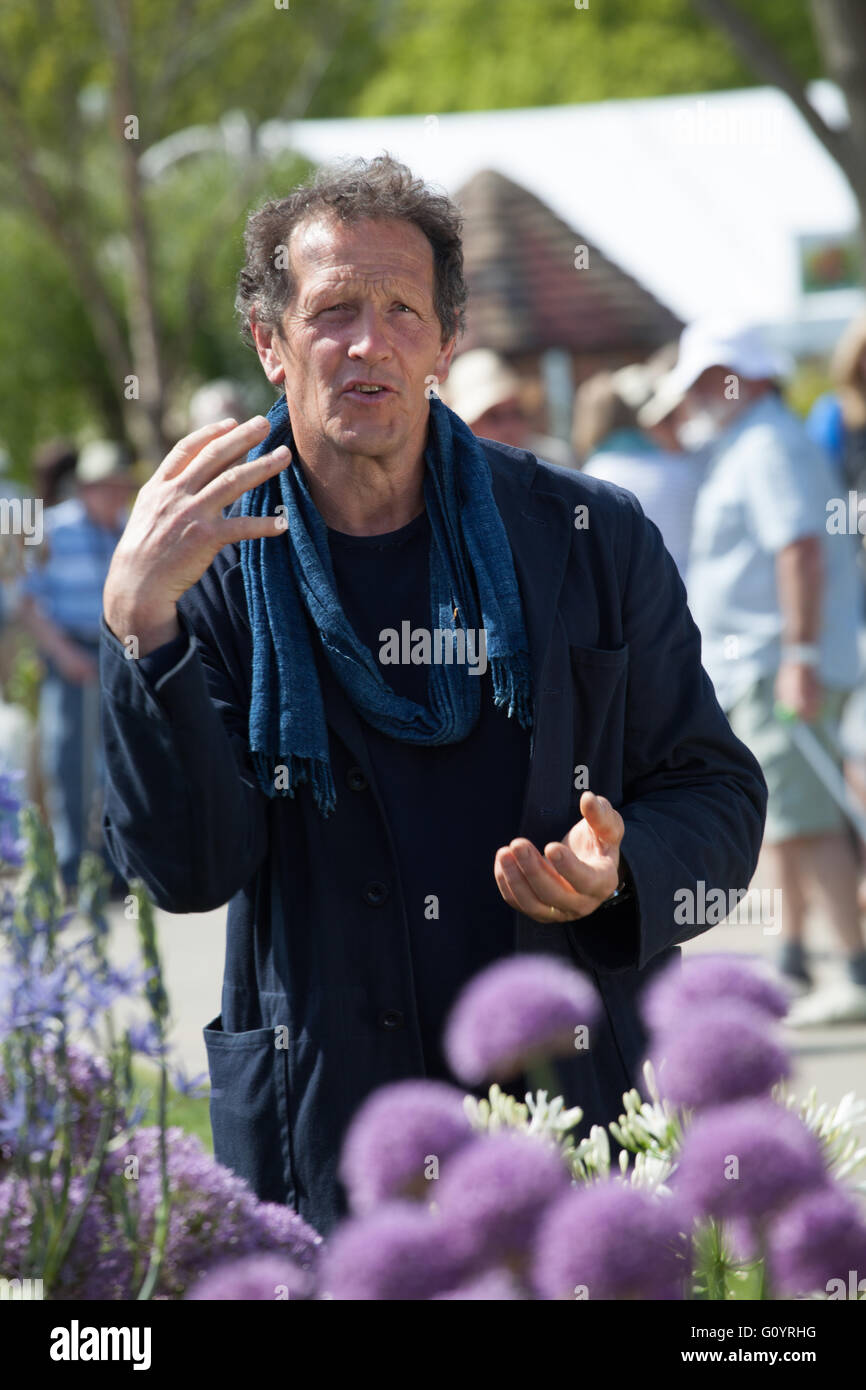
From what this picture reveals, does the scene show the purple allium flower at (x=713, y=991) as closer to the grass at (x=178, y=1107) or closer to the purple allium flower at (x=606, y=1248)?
the purple allium flower at (x=606, y=1248)

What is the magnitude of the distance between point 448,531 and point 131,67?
13.4 metres

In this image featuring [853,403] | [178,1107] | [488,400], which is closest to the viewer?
[178,1107]

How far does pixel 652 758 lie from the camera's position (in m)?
2.31

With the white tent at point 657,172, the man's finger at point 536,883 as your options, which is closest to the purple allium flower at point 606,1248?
the man's finger at point 536,883

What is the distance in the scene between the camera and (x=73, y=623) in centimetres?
918

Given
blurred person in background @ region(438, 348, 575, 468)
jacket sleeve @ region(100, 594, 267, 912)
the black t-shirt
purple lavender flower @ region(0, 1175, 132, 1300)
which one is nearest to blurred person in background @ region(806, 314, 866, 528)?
blurred person in background @ region(438, 348, 575, 468)

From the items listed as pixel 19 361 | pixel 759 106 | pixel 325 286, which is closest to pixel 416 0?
pixel 19 361

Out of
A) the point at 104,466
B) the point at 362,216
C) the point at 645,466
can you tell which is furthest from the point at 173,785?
the point at 104,466

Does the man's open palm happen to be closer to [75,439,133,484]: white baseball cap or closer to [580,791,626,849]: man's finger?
[580,791,626,849]: man's finger

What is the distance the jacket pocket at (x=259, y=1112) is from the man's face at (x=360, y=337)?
0.72 meters

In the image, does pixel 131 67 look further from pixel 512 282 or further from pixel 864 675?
pixel 864 675

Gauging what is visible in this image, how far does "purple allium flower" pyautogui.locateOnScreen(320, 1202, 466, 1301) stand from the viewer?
3.11 ft

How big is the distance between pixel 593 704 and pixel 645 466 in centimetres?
427

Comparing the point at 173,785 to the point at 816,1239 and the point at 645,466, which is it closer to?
the point at 816,1239
